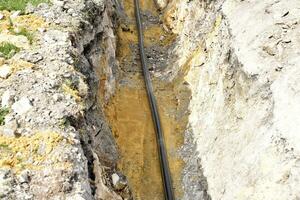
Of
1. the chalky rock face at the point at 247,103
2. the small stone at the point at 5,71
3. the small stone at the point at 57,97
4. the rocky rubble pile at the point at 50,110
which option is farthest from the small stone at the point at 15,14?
the chalky rock face at the point at 247,103

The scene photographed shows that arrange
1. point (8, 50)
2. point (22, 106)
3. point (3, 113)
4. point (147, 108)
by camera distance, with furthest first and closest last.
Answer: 1. point (147, 108)
2. point (8, 50)
3. point (22, 106)
4. point (3, 113)

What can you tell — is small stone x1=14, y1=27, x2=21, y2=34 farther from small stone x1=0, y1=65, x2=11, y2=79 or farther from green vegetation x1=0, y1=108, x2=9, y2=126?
green vegetation x1=0, y1=108, x2=9, y2=126

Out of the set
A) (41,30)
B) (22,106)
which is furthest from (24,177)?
(41,30)

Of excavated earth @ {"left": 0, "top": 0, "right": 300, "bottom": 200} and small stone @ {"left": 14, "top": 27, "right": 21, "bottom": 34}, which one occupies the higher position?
small stone @ {"left": 14, "top": 27, "right": 21, "bottom": 34}

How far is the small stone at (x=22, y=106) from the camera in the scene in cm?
1204

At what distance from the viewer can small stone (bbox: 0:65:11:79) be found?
1312 centimetres

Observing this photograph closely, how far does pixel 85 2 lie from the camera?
1897cm

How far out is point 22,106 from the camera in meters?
12.1

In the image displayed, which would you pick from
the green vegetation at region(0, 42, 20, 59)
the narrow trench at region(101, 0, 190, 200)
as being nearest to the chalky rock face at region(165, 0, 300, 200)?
the narrow trench at region(101, 0, 190, 200)

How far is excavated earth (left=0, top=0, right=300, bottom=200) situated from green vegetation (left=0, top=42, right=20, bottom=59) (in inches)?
2.7

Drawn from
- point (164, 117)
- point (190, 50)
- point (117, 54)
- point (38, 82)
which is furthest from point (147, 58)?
point (38, 82)

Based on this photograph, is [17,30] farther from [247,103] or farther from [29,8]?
[247,103]

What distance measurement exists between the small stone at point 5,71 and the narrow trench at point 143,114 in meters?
5.80

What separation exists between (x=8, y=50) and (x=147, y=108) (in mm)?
8426
